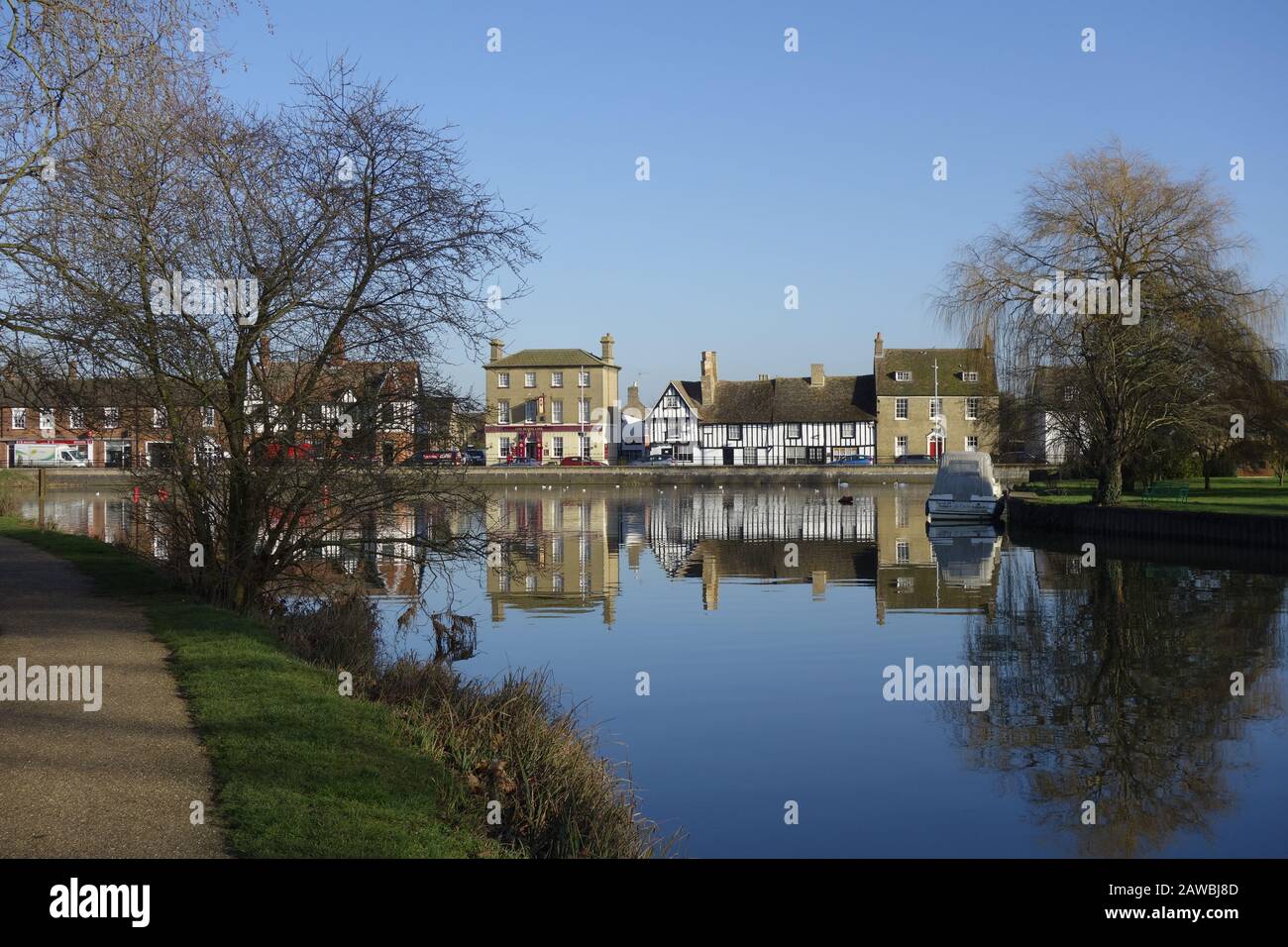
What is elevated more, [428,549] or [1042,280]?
[1042,280]

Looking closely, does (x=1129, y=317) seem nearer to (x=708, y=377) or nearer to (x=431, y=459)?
(x=431, y=459)

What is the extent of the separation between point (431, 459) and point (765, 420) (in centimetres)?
8462

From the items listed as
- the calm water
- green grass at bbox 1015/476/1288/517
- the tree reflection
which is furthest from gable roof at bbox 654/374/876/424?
the tree reflection

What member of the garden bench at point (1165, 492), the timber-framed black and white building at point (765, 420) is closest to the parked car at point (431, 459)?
the garden bench at point (1165, 492)

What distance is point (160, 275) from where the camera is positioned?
53.3 feet

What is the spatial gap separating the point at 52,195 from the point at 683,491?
6913cm

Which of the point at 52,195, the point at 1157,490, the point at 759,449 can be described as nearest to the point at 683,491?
the point at 759,449

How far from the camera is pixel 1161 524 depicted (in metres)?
35.8

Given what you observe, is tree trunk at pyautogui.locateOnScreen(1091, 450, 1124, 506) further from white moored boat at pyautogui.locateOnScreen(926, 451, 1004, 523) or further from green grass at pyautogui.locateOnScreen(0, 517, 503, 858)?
green grass at pyautogui.locateOnScreen(0, 517, 503, 858)

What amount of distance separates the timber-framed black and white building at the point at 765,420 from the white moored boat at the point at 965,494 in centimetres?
4991

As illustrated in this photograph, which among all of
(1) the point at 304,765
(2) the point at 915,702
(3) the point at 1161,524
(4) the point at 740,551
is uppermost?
(3) the point at 1161,524

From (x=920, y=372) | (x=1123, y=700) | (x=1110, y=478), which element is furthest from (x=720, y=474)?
(x=1123, y=700)
